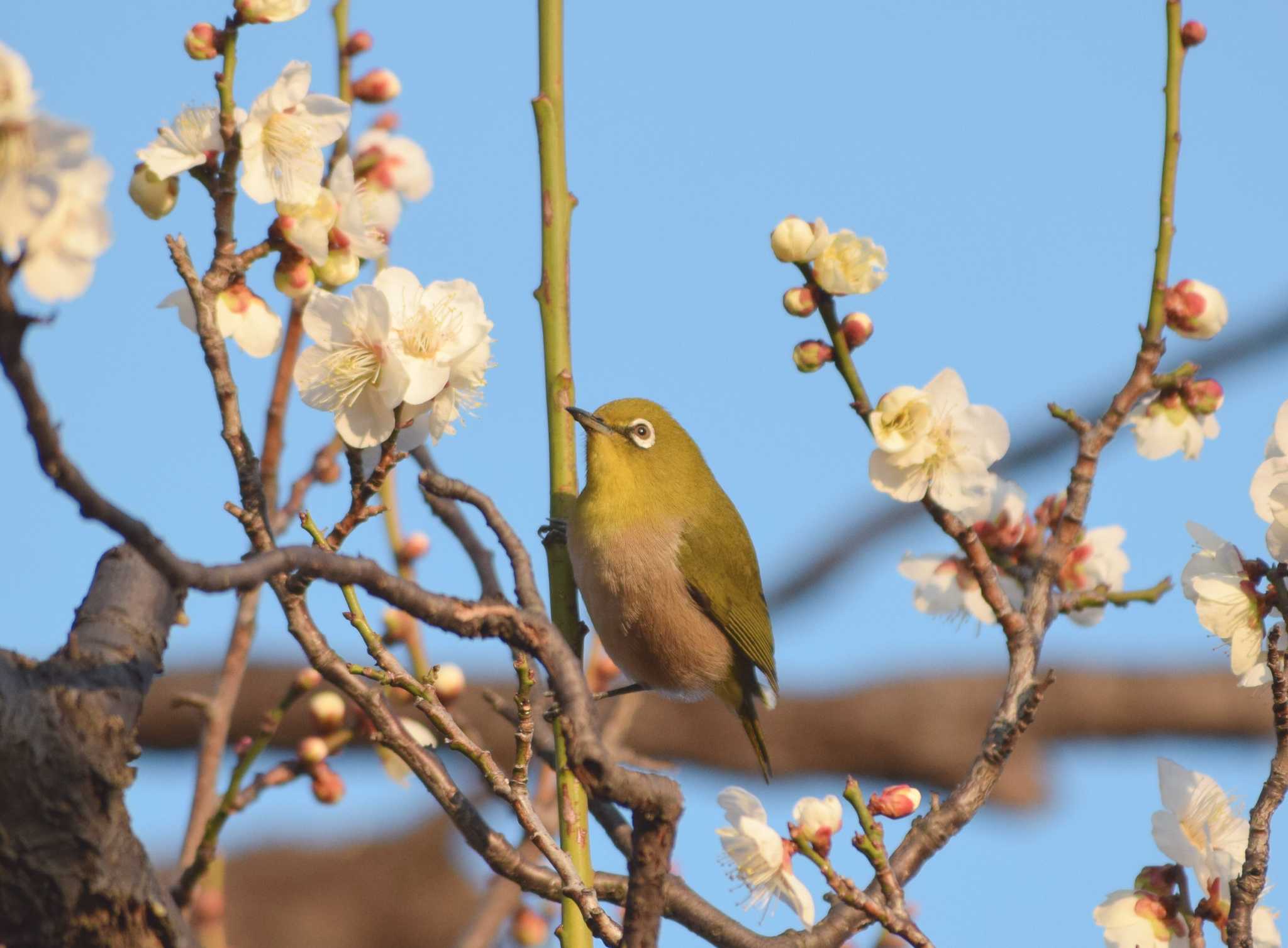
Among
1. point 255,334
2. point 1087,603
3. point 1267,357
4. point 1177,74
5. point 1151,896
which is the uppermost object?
point 1267,357

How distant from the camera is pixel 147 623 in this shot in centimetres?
214

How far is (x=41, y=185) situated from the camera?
1307 mm

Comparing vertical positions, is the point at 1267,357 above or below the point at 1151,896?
above

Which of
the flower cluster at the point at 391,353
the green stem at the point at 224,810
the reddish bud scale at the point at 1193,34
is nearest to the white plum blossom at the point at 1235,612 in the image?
the reddish bud scale at the point at 1193,34

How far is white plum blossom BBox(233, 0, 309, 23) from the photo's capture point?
2293 mm

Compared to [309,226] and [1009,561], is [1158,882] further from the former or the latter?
[309,226]

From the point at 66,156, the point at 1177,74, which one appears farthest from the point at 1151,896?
the point at 66,156

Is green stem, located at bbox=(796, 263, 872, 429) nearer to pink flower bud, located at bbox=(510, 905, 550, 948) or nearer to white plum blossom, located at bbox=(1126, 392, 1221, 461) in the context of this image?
white plum blossom, located at bbox=(1126, 392, 1221, 461)

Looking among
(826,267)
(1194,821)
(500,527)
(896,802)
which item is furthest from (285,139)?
(1194,821)

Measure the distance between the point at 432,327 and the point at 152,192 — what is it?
54 cm

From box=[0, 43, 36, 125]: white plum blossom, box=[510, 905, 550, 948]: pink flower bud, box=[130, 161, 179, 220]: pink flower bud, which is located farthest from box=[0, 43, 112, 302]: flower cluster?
box=[510, 905, 550, 948]: pink flower bud

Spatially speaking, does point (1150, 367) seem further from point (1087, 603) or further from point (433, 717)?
point (433, 717)

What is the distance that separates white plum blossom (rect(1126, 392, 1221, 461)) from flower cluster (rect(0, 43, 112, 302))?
7.31 feet

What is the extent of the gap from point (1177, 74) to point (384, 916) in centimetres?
931
